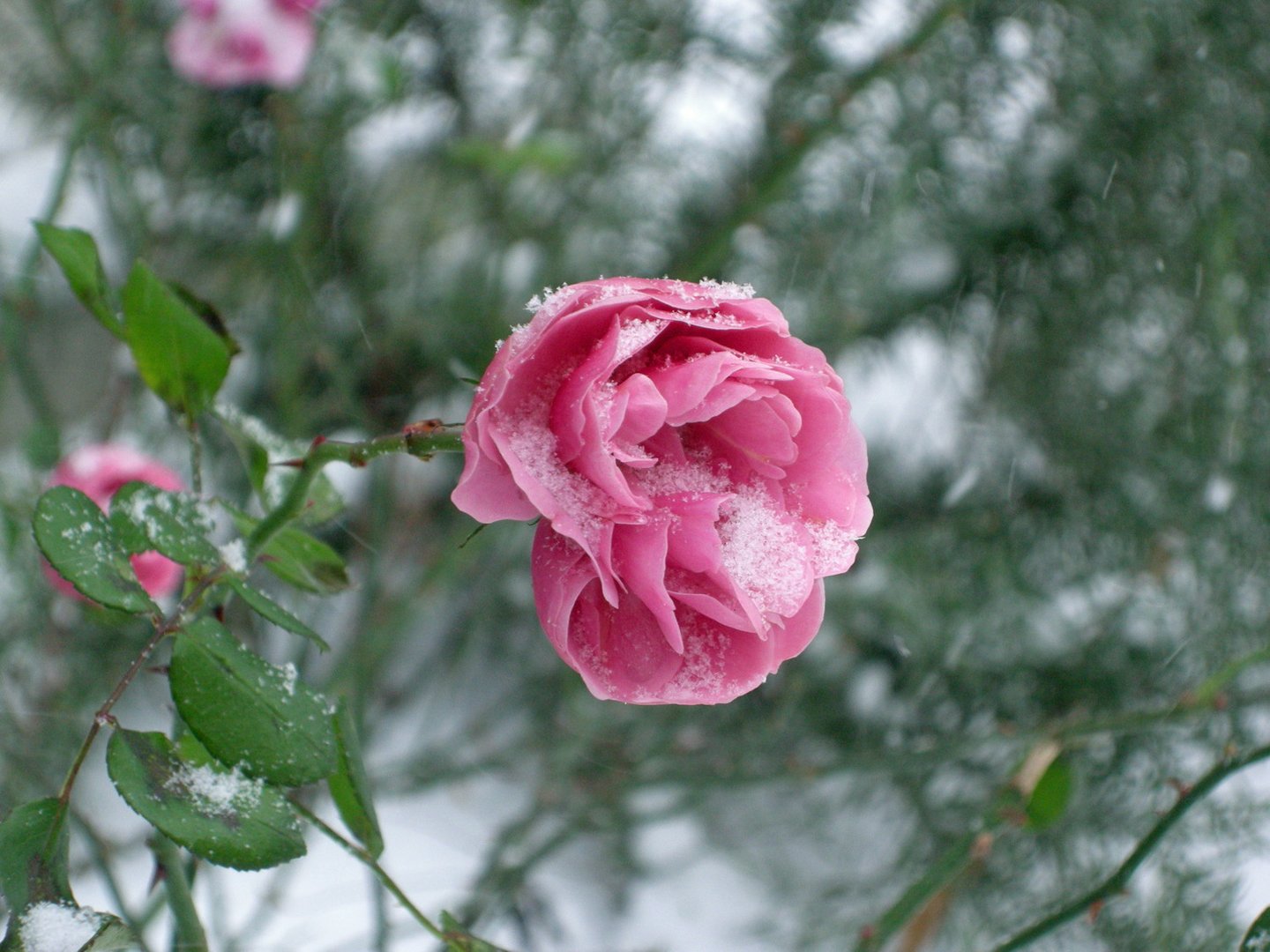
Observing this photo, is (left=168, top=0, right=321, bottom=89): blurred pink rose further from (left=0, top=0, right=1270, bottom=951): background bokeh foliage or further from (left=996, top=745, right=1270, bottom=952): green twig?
(left=996, top=745, right=1270, bottom=952): green twig

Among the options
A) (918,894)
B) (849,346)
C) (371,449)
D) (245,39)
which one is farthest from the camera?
(849,346)

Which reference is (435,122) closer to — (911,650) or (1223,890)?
(911,650)

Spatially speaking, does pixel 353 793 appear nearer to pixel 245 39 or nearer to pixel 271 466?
pixel 271 466

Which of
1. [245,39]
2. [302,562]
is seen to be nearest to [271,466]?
[302,562]

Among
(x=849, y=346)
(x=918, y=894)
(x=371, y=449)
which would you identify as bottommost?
(x=849, y=346)

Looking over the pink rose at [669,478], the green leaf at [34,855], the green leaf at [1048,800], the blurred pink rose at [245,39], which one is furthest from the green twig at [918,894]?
the blurred pink rose at [245,39]

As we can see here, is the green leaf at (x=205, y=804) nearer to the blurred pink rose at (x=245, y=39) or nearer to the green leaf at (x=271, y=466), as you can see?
the green leaf at (x=271, y=466)
